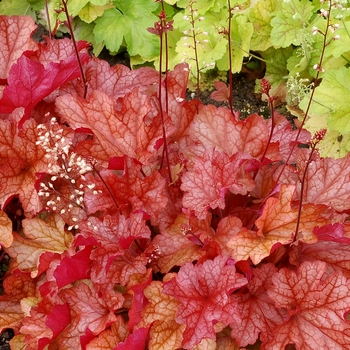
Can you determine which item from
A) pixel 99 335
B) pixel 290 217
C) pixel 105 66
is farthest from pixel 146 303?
pixel 105 66

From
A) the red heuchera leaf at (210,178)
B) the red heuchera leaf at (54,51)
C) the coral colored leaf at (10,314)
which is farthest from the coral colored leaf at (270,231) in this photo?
the red heuchera leaf at (54,51)

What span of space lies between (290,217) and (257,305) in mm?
293

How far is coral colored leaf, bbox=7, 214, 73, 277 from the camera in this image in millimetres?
2080

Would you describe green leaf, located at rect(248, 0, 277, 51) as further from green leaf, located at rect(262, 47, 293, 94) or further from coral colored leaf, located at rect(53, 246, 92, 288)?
coral colored leaf, located at rect(53, 246, 92, 288)

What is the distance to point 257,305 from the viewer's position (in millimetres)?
1809

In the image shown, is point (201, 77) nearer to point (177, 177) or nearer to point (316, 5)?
point (316, 5)

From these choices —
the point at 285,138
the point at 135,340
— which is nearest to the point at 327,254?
the point at 285,138

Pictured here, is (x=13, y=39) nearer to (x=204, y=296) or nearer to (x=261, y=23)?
(x=204, y=296)

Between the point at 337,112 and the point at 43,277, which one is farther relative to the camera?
the point at 337,112

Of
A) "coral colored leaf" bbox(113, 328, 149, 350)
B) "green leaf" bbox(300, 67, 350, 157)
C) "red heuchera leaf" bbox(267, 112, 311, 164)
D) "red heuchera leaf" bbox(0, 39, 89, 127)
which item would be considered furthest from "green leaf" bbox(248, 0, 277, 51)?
"coral colored leaf" bbox(113, 328, 149, 350)

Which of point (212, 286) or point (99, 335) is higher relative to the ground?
point (212, 286)

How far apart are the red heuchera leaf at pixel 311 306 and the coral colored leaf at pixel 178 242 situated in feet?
0.92

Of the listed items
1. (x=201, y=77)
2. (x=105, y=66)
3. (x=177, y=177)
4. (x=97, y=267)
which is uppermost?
(x=105, y=66)

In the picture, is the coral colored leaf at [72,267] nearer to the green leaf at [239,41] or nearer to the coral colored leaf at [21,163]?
the coral colored leaf at [21,163]
